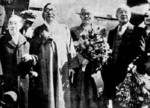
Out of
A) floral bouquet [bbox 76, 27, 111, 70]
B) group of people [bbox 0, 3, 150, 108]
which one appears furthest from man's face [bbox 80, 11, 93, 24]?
floral bouquet [bbox 76, 27, 111, 70]

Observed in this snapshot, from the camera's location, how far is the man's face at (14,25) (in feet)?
15.5

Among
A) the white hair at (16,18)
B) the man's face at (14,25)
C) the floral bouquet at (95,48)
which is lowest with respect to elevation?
the floral bouquet at (95,48)

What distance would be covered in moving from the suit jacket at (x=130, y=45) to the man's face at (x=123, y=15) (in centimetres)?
7

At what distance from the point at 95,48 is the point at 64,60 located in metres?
0.36

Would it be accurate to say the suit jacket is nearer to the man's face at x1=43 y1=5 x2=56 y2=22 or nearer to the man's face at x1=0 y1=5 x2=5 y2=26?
the man's face at x1=43 y1=5 x2=56 y2=22

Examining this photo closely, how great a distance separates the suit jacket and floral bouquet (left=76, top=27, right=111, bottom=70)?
0.49ft

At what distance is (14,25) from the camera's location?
4.73 meters

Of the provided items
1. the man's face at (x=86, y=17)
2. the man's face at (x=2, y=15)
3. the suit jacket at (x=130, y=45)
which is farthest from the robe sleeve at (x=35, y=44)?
the suit jacket at (x=130, y=45)

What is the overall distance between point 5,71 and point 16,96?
0.29 metres

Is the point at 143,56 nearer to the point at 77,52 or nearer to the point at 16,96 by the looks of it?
the point at 77,52

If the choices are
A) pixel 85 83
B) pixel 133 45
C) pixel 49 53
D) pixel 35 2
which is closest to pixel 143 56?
pixel 133 45

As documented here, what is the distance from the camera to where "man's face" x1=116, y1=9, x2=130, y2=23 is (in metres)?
4.66

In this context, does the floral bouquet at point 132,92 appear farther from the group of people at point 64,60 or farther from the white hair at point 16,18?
the white hair at point 16,18

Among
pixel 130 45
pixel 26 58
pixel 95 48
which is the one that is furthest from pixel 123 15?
pixel 26 58
